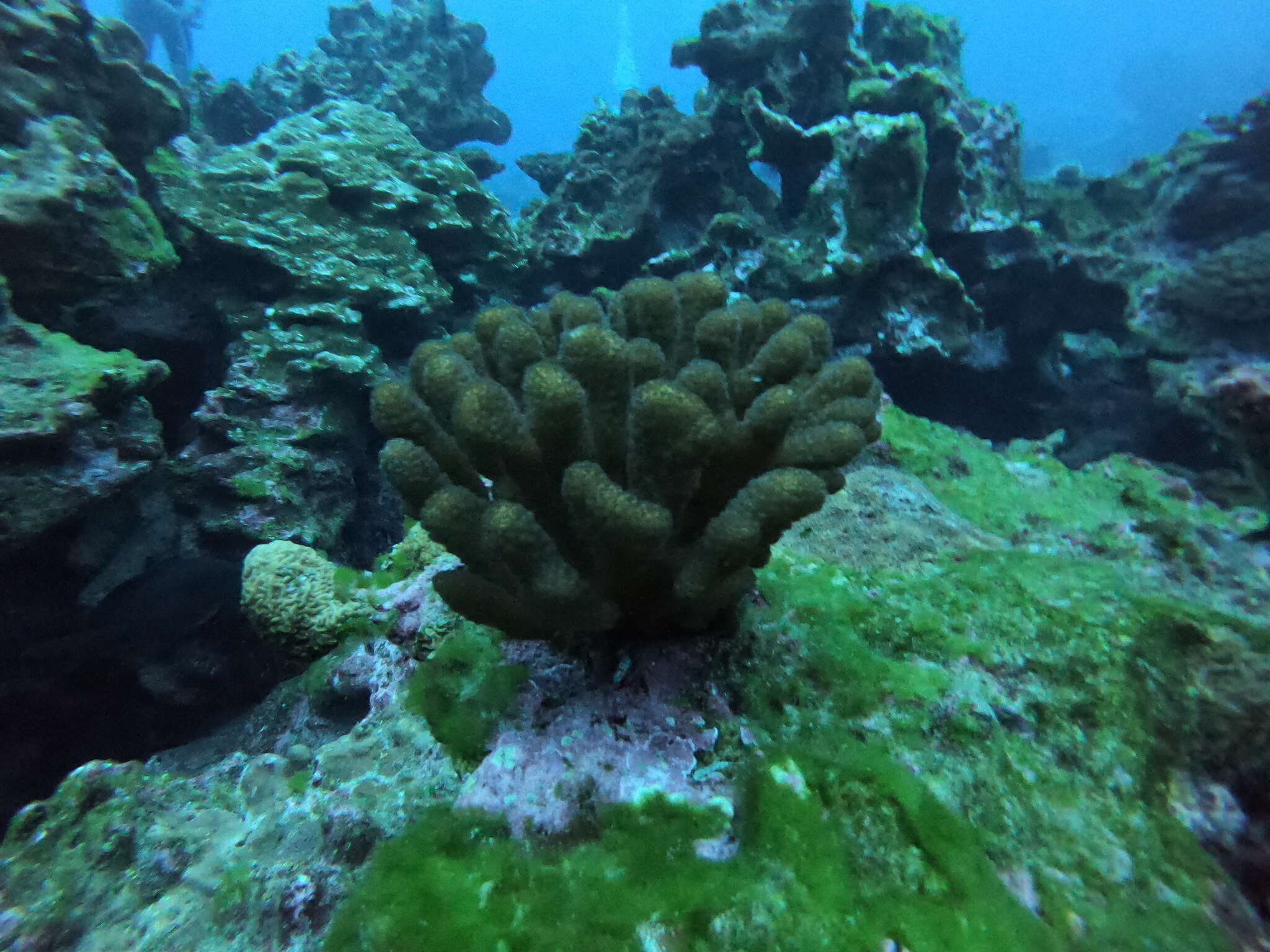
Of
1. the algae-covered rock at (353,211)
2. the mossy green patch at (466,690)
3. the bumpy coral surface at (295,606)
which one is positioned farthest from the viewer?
the algae-covered rock at (353,211)

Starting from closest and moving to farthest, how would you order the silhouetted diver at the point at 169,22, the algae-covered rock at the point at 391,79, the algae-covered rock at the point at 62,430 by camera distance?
the algae-covered rock at the point at 62,430, the algae-covered rock at the point at 391,79, the silhouetted diver at the point at 169,22

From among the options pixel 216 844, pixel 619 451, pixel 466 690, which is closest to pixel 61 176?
pixel 216 844

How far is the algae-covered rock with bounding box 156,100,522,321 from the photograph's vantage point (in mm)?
6621

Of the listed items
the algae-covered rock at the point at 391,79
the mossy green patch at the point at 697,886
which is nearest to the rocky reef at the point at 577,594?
the mossy green patch at the point at 697,886

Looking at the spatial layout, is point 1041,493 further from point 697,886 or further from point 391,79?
point 391,79

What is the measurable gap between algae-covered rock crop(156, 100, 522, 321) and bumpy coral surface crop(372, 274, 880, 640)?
543 centimetres

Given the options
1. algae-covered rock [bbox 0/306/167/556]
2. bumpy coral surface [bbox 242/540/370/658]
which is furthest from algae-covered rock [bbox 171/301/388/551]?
bumpy coral surface [bbox 242/540/370/658]

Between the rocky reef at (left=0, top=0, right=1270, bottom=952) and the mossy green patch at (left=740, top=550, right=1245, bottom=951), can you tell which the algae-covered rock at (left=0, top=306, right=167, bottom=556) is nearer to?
the rocky reef at (left=0, top=0, right=1270, bottom=952)

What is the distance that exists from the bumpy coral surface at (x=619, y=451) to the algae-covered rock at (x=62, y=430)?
3.05m

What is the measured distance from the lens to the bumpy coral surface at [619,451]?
176 centimetres

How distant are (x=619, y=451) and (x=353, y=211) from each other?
7.41 meters

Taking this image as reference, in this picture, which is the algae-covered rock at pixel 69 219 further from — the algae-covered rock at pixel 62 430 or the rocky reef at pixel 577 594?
the algae-covered rock at pixel 62 430

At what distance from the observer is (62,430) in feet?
12.3

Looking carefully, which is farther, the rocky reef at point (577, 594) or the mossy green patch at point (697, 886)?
the rocky reef at point (577, 594)
